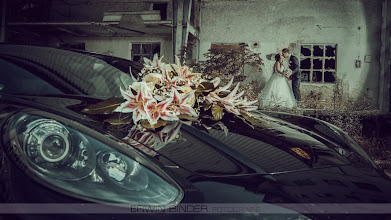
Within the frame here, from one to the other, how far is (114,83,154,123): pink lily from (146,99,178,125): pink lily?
2cm

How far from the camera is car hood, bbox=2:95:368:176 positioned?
111cm

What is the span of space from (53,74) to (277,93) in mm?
6841

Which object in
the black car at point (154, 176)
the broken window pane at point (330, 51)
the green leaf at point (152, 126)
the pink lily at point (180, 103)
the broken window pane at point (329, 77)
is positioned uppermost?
the broken window pane at point (330, 51)

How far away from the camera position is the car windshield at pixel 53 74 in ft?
5.41

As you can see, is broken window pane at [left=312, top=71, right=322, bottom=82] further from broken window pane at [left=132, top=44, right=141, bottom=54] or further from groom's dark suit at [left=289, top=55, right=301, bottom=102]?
broken window pane at [left=132, top=44, right=141, bottom=54]

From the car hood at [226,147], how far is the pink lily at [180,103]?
0.21 feet

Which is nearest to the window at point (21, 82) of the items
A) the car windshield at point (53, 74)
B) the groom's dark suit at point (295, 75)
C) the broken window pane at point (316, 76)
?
the car windshield at point (53, 74)

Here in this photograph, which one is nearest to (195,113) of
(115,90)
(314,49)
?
(115,90)

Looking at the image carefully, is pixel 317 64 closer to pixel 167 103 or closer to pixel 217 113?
pixel 217 113

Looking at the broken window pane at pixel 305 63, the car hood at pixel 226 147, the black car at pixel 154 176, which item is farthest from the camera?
the broken window pane at pixel 305 63

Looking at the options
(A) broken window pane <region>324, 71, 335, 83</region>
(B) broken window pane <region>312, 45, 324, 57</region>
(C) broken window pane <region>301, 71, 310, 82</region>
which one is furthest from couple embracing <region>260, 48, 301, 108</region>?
(A) broken window pane <region>324, 71, 335, 83</region>

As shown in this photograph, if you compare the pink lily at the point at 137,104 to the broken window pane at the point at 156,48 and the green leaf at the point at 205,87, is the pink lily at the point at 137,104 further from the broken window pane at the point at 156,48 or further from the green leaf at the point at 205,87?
the broken window pane at the point at 156,48

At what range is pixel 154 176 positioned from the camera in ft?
3.27

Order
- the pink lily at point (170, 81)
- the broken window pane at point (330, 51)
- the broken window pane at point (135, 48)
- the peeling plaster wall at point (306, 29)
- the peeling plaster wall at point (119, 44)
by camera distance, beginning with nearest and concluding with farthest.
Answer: the pink lily at point (170, 81), the peeling plaster wall at point (306, 29), the broken window pane at point (330, 51), the peeling plaster wall at point (119, 44), the broken window pane at point (135, 48)
